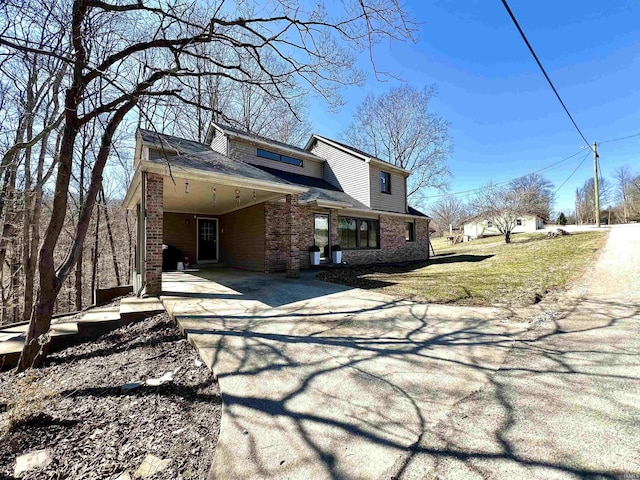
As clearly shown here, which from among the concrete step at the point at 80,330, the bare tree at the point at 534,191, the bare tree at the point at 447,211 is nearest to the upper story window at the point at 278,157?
the concrete step at the point at 80,330

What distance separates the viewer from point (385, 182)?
14977mm

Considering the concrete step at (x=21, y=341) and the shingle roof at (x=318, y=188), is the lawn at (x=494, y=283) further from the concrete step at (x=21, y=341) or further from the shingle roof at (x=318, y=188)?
the concrete step at (x=21, y=341)

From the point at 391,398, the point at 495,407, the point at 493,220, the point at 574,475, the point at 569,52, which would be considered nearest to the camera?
the point at 574,475

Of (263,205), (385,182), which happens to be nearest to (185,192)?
(263,205)

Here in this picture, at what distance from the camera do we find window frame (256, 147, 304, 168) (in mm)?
12338

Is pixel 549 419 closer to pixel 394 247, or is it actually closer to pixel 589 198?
pixel 394 247

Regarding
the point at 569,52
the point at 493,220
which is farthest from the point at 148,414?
the point at 493,220

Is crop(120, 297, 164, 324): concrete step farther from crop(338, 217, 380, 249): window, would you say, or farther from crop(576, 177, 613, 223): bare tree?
crop(576, 177, 613, 223): bare tree

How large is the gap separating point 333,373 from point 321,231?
9.15 m

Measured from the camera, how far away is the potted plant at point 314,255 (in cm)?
1119

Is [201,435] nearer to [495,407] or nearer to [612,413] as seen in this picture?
[495,407]

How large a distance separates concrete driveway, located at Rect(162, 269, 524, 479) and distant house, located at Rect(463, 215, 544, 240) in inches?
1012

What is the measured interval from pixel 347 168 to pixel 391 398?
43.6ft

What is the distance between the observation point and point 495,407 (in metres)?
2.32
